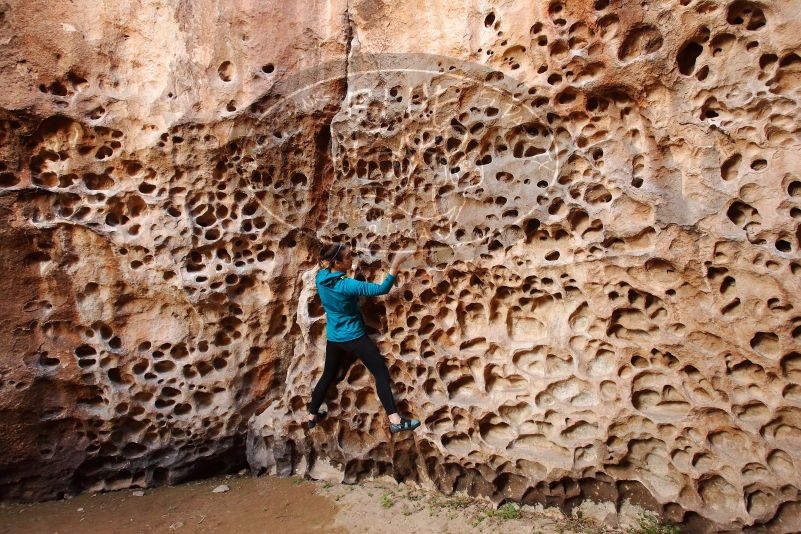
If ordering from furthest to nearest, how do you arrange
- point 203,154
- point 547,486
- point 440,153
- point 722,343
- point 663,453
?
point 203,154 < point 440,153 < point 547,486 < point 663,453 < point 722,343

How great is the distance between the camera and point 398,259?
13.0 ft

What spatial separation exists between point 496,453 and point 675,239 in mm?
1653

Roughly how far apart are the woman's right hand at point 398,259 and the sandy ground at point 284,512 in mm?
1446

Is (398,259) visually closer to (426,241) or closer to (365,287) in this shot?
(426,241)

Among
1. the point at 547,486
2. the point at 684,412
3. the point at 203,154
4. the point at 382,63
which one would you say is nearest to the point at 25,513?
the point at 203,154

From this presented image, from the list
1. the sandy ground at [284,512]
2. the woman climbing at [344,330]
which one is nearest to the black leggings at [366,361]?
the woman climbing at [344,330]

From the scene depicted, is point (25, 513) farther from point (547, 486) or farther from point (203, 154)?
point (547, 486)

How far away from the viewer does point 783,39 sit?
2.81m

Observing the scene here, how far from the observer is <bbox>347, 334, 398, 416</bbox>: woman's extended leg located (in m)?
3.84

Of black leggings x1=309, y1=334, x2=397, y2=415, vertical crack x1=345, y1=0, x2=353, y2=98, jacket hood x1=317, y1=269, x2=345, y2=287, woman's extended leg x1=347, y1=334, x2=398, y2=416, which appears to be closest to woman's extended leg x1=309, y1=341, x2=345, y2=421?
black leggings x1=309, y1=334, x2=397, y2=415

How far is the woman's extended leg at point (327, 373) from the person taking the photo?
392 cm

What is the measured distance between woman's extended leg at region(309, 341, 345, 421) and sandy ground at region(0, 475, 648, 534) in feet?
1.92

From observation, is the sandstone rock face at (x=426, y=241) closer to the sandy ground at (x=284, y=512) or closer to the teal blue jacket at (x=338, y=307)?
the sandy ground at (x=284, y=512)

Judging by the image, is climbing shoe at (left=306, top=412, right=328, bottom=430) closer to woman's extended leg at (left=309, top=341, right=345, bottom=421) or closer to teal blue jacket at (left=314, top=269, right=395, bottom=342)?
woman's extended leg at (left=309, top=341, right=345, bottom=421)
